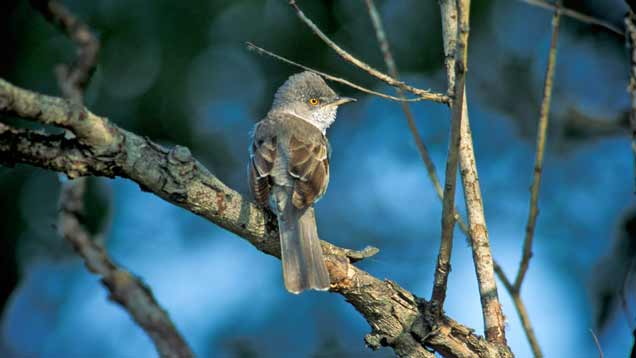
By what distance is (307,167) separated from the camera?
483cm

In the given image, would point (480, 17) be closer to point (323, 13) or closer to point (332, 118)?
point (323, 13)

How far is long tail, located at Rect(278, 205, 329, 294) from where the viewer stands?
12.7 feet

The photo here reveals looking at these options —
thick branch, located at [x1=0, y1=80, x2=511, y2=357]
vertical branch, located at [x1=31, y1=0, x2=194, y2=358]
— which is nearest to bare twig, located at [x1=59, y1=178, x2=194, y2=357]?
vertical branch, located at [x1=31, y1=0, x2=194, y2=358]

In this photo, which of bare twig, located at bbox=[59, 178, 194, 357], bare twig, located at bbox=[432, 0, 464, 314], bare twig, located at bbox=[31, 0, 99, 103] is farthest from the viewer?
bare twig, located at bbox=[432, 0, 464, 314]

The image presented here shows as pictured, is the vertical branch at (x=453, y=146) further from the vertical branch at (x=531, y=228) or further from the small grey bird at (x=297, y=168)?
the vertical branch at (x=531, y=228)

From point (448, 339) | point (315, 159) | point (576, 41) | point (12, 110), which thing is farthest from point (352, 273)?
point (576, 41)

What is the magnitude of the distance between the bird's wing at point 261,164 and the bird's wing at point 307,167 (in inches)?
5.1

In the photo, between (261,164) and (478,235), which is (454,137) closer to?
(478,235)

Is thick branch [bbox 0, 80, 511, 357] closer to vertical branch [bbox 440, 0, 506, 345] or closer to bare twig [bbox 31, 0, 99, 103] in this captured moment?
vertical branch [bbox 440, 0, 506, 345]

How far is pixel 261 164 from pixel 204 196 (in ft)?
4.37

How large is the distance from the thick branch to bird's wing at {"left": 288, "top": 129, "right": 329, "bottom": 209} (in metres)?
0.46

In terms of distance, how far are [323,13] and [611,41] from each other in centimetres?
303

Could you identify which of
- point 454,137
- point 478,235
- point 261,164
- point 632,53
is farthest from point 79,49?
point 632,53

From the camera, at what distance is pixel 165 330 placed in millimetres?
1799
